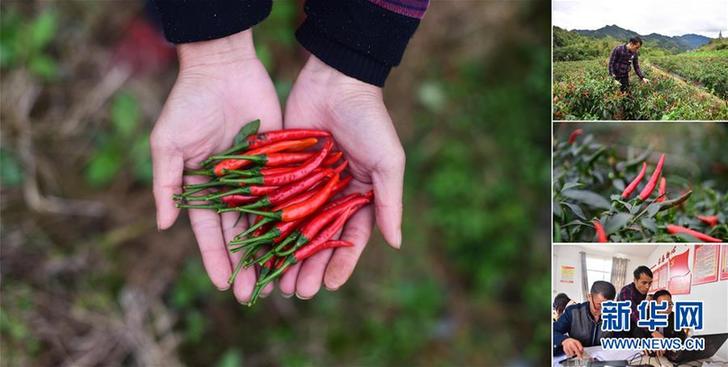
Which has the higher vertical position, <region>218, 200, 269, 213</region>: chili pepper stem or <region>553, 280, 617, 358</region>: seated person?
<region>218, 200, 269, 213</region>: chili pepper stem

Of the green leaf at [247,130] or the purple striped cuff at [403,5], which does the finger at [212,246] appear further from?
the purple striped cuff at [403,5]

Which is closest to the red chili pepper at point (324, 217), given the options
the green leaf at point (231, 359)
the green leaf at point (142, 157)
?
the green leaf at point (231, 359)

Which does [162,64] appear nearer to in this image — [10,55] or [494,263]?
[10,55]

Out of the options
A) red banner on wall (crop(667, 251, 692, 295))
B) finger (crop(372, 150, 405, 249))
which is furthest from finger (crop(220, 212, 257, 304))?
red banner on wall (crop(667, 251, 692, 295))

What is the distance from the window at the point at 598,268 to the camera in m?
1.60

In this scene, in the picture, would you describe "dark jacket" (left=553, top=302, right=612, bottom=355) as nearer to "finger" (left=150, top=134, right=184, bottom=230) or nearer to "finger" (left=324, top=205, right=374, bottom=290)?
"finger" (left=324, top=205, right=374, bottom=290)

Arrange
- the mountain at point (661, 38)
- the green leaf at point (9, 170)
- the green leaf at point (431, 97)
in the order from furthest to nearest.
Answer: the green leaf at point (431, 97) < the green leaf at point (9, 170) < the mountain at point (661, 38)

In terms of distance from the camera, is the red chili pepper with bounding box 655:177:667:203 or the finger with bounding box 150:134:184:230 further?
the finger with bounding box 150:134:184:230

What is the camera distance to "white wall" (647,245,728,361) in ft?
5.31

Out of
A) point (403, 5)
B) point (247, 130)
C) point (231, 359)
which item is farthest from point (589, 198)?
point (231, 359)

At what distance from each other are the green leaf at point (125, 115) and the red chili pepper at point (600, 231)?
98.0 inches

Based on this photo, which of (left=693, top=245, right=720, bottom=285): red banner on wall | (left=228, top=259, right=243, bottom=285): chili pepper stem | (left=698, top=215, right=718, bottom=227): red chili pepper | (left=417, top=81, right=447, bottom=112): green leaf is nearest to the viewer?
(left=693, top=245, right=720, bottom=285): red banner on wall

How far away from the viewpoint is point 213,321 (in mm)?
3582

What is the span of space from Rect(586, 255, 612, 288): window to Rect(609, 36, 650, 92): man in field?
373 mm
